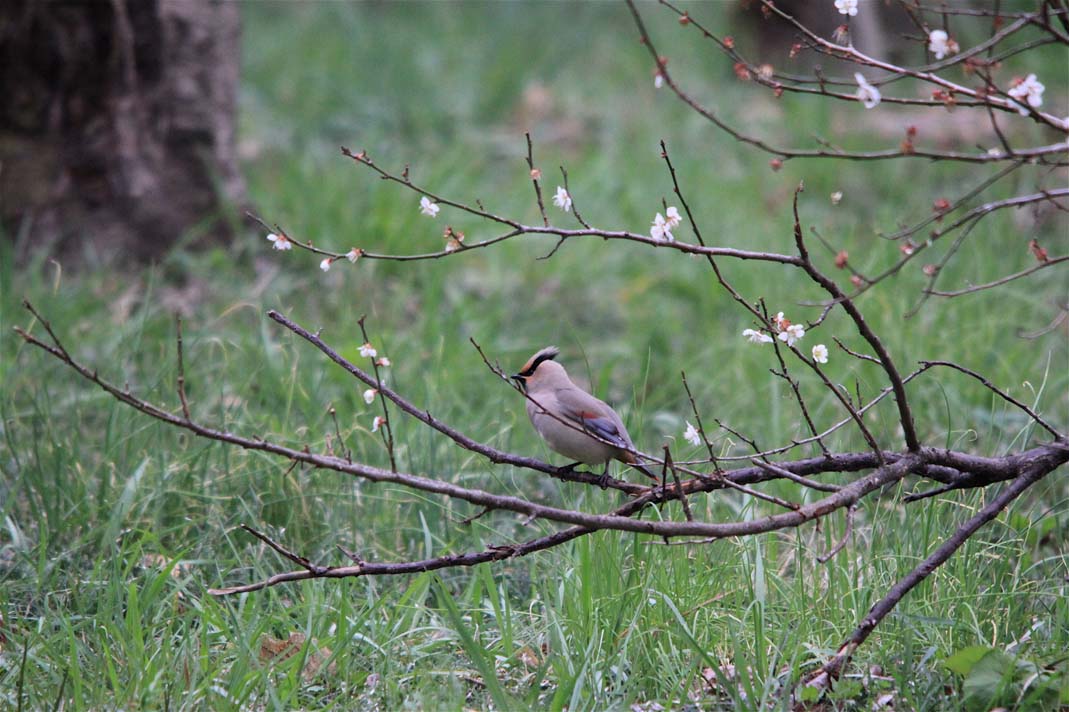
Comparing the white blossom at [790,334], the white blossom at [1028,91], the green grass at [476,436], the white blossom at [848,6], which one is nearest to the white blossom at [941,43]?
the white blossom at [1028,91]

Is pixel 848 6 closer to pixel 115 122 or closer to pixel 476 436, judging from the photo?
pixel 476 436

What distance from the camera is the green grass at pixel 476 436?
278 cm

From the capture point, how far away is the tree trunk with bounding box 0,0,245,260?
17.5 ft

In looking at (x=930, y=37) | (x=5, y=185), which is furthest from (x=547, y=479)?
(x=5, y=185)

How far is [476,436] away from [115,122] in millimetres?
2740

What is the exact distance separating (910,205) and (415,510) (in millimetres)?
4288

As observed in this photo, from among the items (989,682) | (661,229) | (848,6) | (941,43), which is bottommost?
(989,682)

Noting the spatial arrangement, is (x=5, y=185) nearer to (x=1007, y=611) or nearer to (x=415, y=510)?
(x=415, y=510)

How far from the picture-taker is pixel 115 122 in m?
5.53

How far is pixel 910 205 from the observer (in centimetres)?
677

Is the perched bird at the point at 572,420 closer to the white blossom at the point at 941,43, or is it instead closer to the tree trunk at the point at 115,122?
the white blossom at the point at 941,43

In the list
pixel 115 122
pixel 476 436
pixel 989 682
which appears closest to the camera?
pixel 989 682

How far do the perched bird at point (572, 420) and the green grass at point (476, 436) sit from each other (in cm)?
18

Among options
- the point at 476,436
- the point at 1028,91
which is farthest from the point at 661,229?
the point at 476,436
